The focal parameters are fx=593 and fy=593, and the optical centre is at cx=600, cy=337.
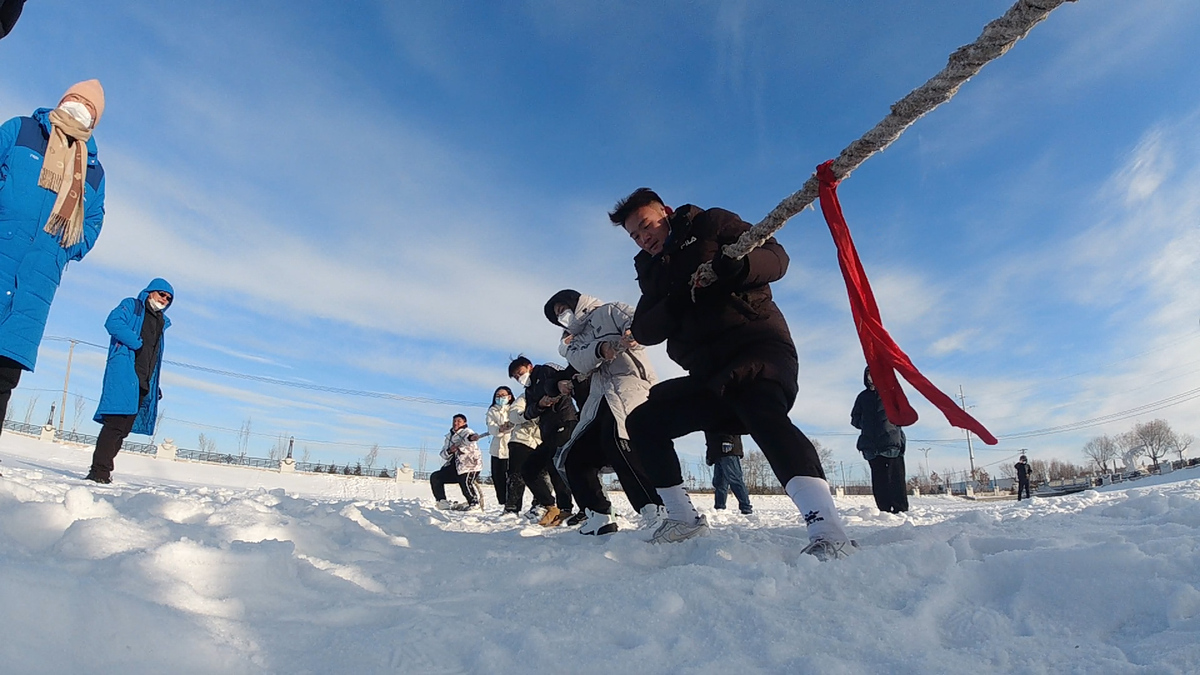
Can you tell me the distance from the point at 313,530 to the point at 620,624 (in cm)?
237

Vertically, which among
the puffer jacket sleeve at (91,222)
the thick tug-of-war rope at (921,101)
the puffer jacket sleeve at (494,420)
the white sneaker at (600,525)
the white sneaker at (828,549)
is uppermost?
the puffer jacket sleeve at (91,222)

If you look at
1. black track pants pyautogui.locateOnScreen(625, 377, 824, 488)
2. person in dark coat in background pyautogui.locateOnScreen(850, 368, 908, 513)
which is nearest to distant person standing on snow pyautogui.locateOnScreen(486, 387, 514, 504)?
person in dark coat in background pyautogui.locateOnScreen(850, 368, 908, 513)

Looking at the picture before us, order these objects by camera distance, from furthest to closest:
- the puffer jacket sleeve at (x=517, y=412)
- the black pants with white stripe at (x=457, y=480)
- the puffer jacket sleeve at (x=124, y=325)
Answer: the black pants with white stripe at (x=457, y=480) → the puffer jacket sleeve at (x=517, y=412) → the puffer jacket sleeve at (x=124, y=325)

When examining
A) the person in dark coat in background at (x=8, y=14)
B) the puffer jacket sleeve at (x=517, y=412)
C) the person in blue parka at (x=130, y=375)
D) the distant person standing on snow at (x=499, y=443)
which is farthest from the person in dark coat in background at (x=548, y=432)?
the person in dark coat in background at (x=8, y=14)

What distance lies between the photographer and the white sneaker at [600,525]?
13.0ft

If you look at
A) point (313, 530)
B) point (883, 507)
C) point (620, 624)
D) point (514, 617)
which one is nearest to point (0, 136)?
point (313, 530)

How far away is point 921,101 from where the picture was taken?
79.0 inches

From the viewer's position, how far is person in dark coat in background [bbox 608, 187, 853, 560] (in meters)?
2.44

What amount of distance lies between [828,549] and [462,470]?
753 cm

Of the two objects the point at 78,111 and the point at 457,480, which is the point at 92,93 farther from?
the point at 457,480

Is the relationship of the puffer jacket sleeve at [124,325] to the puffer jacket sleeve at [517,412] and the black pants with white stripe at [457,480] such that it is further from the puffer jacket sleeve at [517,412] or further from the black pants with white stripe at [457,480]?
the black pants with white stripe at [457,480]

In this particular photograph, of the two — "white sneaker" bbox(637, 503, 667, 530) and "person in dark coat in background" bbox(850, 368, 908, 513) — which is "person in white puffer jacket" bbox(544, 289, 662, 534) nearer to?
"white sneaker" bbox(637, 503, 667, 530)

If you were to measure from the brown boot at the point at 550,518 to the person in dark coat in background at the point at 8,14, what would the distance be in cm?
463

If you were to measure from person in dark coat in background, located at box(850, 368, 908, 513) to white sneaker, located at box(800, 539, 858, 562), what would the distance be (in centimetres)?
474
